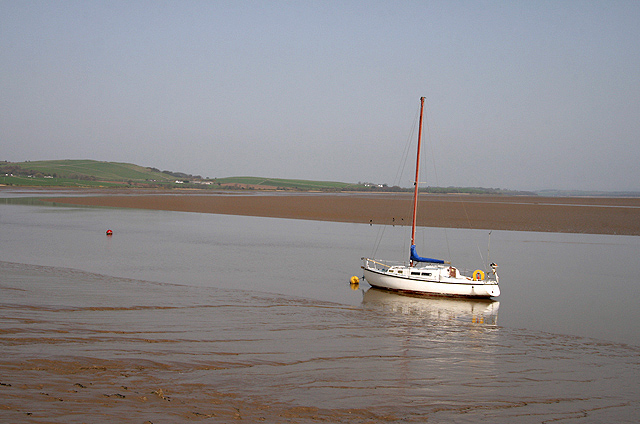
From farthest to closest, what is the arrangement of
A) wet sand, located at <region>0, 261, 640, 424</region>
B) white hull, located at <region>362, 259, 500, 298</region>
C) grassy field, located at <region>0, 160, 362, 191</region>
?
grassy field, located at <region>0, 160, 362, 191</region>
white hull, located at <region>362, 259, 500, 298</region>
wet sand, located at <region>0, 261, 640, 424</region>

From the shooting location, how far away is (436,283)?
18.2m

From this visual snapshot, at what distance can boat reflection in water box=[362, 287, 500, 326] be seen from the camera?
15188 mm

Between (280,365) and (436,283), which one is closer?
(280,365)

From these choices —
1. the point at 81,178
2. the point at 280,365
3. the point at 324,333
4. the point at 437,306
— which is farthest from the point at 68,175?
the point at 280,365

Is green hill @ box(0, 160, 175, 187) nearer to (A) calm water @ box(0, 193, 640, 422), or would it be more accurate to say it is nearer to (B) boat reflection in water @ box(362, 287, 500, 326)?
(A) calm water @ box(0, 193, 640, 422)

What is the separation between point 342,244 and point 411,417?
2370 cm

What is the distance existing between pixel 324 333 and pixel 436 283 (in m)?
7.10

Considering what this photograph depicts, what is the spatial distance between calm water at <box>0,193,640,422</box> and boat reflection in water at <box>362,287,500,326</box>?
0.07 metres

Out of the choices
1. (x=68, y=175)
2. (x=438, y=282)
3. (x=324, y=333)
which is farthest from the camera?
(x=68, y=175)

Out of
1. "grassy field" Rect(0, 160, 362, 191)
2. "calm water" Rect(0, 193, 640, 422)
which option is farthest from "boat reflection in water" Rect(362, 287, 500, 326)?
"grassy field" Rect(0, 160, 362, 191)

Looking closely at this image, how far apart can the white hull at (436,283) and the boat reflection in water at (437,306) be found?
0.22 m

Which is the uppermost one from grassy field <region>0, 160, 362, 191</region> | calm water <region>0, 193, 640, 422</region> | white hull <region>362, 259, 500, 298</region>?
grassy field <region>0, 160, 362, 191</region>

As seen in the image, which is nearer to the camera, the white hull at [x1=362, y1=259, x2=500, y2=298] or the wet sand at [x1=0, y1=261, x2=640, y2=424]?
the wet sand at [x1=0, y1=261, x2=640, y2=424]

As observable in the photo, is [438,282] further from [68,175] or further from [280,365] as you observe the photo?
[68,175]
